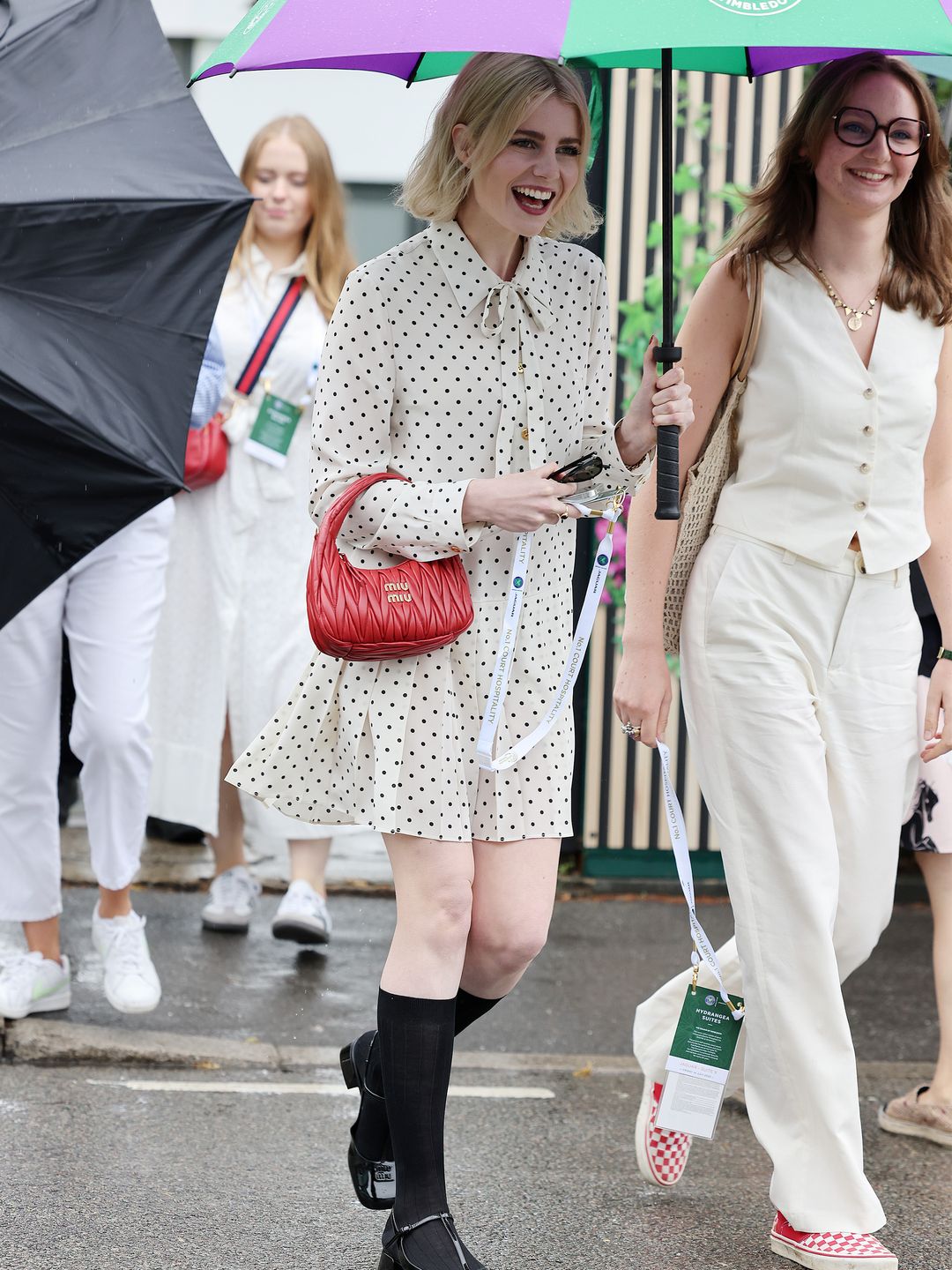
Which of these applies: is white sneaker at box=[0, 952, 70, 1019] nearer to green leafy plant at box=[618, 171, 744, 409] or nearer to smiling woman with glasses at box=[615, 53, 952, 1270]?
smiling woman with glasses at box=[615, 53, 952, 1270]

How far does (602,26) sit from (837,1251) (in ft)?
7.08

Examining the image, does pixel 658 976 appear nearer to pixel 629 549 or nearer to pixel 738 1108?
pixel 738 1108

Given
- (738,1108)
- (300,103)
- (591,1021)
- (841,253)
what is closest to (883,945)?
(591,1021)

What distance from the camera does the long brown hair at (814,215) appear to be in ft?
11.8

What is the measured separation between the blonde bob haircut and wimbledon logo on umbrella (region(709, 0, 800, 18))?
0.38m

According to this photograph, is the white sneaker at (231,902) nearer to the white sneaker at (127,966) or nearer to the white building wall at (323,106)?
the white sneaker at (127,966)

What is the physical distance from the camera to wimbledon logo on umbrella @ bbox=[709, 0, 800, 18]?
9.47 ft

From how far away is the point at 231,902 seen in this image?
596 cm

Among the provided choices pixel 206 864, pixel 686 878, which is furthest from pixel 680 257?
pixel 686 878

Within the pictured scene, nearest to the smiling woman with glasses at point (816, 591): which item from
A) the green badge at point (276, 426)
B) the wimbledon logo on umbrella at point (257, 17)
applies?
the wimbledon logo on umbrella at point (257, 17)

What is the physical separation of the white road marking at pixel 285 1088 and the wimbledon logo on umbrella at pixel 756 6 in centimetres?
270

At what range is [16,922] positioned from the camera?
16.5 ft

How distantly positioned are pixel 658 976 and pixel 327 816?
2744mm

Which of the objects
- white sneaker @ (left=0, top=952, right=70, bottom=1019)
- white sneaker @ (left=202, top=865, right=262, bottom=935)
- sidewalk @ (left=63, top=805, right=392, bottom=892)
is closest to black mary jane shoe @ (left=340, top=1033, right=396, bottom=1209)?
white sneaker @ (left=0, top=952, right=70, bottom=1019)
